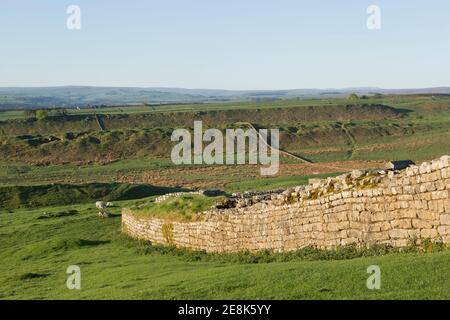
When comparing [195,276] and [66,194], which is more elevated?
[195,276]

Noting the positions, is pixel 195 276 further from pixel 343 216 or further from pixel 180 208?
pixel 180 208

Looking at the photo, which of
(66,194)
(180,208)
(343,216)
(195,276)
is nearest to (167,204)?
(180,208)

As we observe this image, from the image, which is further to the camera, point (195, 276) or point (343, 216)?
point (343, 216)

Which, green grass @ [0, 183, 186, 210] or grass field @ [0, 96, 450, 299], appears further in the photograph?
Result: green grass @ [0, 183, 186, 210]

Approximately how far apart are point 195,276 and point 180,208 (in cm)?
1130

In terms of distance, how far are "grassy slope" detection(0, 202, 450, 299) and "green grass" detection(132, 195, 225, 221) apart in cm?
180

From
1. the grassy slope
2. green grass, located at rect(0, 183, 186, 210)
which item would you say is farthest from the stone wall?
green grass, located at rect(0, 183, 186, 210)

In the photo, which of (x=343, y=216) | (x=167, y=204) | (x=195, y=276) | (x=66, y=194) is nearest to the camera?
(x=195, y=276)

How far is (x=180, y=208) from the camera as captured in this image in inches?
1071

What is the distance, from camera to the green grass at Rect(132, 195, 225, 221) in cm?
2611

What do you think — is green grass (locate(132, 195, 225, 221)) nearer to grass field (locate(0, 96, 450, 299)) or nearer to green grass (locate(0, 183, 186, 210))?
grass field (locate(0, 96, 450, 299))

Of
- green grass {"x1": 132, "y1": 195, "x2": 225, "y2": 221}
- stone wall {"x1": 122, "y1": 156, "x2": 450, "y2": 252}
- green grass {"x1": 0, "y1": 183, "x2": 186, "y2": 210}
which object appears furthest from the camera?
green grass {"x1": 0, "y1": 183, "x2": 186, "y2": 210}

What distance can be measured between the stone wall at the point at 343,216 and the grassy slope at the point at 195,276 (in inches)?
50.0
